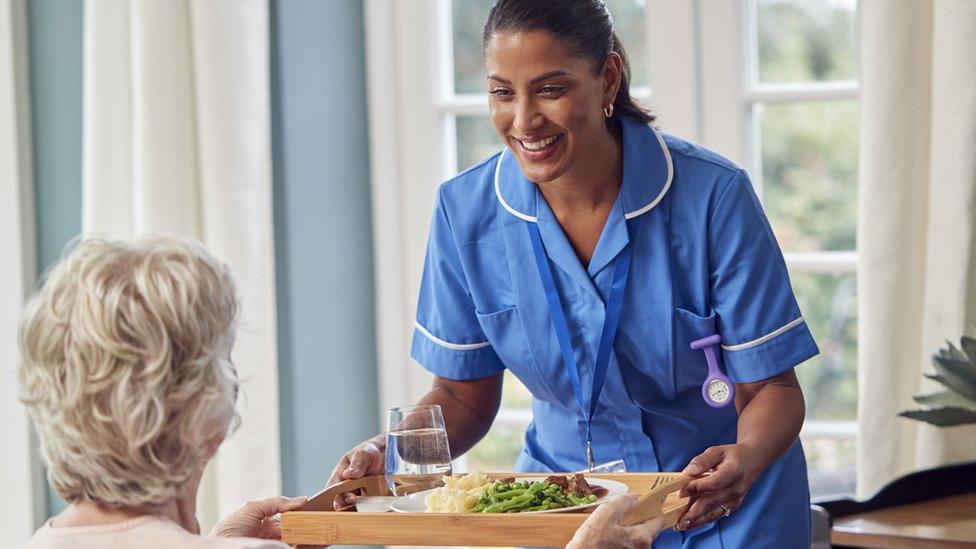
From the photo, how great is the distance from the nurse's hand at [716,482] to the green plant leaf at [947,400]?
0.72 m

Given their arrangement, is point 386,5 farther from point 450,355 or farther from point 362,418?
point 450,355

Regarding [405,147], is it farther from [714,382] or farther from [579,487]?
[579,487]

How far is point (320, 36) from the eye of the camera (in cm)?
358

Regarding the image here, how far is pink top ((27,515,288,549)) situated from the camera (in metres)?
1.49

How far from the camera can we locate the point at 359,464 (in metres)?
2.06

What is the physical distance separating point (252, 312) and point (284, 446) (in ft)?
1.68

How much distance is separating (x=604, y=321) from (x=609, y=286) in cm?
7

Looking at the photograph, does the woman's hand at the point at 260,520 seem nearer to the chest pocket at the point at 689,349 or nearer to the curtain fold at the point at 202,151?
the chest pocket at the point at 689,349

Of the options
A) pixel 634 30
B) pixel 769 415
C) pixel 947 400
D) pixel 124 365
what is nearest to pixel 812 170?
pixel 634 30

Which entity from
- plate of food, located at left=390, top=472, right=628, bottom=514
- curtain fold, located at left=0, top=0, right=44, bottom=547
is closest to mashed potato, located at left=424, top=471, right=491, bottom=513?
plate of food, located at left=390, top=472, right=628, bottom=514

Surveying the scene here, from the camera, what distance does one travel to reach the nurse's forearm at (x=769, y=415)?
6.77 ft

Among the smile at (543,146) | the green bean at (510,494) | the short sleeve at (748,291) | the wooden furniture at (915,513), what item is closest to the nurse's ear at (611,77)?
the smile at (543,146)

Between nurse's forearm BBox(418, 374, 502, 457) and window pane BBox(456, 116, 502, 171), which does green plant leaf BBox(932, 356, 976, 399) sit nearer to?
nurse's forearm BBox(418, 374, 502, 457)

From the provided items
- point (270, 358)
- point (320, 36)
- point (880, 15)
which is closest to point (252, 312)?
point (270, 358)
